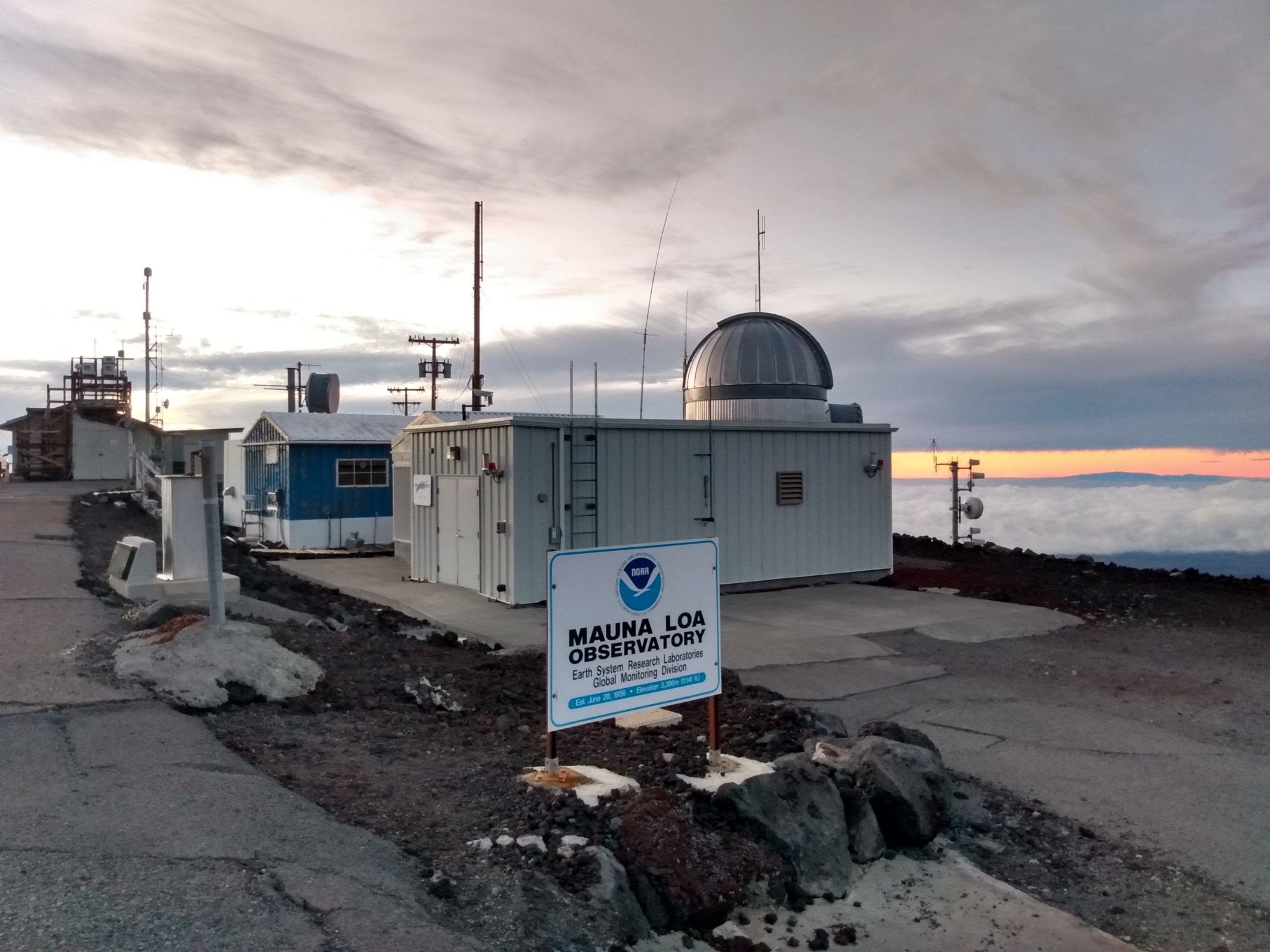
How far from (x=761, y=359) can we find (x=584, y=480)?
6.67 m

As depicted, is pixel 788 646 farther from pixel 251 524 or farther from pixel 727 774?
pixel 251 524

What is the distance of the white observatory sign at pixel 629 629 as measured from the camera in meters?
5.69

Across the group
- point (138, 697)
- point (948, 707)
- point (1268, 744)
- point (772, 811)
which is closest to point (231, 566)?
point (138, 697)

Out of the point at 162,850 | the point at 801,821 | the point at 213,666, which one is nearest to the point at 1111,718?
the point at 801,821

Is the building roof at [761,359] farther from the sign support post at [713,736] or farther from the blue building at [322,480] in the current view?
the sign support post at [713,736]

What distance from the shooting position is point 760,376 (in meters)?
19.9

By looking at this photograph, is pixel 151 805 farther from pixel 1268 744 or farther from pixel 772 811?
pixel 1268 744

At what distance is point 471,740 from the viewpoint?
643cm

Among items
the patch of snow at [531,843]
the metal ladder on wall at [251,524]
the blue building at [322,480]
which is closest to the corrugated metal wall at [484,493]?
→ the blue building at [322,480]

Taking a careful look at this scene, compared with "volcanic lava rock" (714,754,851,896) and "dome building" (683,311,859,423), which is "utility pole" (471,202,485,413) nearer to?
"dome building" (683,311,859,423)

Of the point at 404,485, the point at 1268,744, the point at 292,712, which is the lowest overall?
the point at 1268,744

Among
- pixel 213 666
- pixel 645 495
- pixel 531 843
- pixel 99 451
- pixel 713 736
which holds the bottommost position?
pixel 531 843

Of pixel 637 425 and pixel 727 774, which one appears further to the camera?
pixel 637 425

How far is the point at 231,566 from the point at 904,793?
12.2 meters
